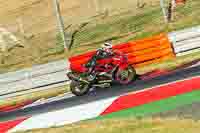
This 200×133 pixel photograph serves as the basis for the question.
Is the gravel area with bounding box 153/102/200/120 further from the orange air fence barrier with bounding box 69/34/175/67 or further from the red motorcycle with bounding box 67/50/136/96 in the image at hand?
the orange air fence barrier with bounding box 69/34/175/67

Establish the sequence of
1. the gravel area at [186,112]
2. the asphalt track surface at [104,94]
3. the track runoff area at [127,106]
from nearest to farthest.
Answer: the gravel area at [186,112] → the track runoff area at [127,106] → the asphalt track surface at [104,94]

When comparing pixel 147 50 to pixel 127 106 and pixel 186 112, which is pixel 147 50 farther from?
pixel 186 112

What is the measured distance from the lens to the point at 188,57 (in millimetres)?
18234

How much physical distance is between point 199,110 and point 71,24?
20.1m

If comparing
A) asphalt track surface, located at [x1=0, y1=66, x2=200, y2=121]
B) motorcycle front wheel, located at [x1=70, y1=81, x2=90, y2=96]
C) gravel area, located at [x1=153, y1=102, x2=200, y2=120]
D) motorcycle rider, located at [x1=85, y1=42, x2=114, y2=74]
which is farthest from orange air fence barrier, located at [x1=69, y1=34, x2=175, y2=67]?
gravel area, located at [x1=153, y1=102, x2=200, y2=120]

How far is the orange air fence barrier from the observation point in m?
18.9

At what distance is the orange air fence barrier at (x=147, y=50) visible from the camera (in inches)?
743

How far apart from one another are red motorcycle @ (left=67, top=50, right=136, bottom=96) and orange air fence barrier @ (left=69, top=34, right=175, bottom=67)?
138 inches

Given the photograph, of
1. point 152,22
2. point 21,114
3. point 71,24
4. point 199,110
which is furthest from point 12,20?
point 199,110

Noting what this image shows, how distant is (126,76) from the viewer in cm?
1488

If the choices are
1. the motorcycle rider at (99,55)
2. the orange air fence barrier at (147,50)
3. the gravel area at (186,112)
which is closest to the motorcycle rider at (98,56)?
the motorcycle rider at (99,55)

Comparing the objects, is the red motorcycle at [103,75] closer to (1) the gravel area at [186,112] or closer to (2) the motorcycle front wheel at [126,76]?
(2) the motorcycle front wheel at [126,76]

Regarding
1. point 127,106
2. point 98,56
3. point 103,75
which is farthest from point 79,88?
point 127,106

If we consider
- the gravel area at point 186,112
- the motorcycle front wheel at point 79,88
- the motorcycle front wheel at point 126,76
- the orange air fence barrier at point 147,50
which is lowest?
the orange air fence barrier at point 147,50
